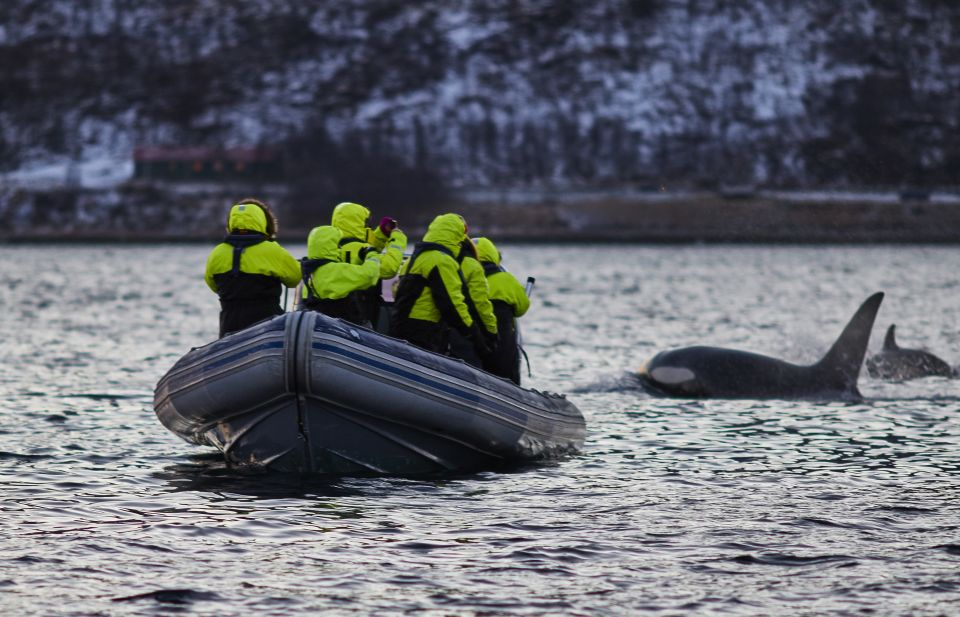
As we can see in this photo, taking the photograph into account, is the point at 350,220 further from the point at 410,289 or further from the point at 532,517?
the point at 532,517

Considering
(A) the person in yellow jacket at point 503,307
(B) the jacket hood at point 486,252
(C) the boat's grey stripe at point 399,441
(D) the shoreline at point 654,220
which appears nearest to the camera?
(C) the boat's grey stripe at point 399,441

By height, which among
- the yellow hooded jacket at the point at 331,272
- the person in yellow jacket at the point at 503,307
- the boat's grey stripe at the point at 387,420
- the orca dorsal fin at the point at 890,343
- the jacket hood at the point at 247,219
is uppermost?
the jacket hood at the point at 247,219

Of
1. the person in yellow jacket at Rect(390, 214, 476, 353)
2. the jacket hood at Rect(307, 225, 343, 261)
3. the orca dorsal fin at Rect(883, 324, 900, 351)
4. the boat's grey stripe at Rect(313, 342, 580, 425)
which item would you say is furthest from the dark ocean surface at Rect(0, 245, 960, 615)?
the jacket hood at Rect(307, 225, 343, 261)

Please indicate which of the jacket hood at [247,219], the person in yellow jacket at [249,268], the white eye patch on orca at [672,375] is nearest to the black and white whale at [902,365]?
the white eye patch on orca at [672,375]

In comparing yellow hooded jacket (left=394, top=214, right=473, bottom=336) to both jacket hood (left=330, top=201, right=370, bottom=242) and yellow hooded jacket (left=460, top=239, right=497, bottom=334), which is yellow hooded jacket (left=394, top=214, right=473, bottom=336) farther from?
jacket hood (left=330, top=201, right=370, bottom=242)

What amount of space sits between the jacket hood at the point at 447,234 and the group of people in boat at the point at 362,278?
0.04 feet

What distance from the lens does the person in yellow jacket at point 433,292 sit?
55.4ft

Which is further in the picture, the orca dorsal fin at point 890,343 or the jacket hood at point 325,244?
the orca dorsal fin at point 890,343

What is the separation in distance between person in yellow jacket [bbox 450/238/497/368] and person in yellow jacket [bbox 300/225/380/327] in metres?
1.00

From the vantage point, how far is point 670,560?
12617mm

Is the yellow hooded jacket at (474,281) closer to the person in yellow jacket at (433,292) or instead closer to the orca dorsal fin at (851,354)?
the person in yellow jacket at (433,292)

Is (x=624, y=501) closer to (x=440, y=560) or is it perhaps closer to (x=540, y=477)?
(x=540, y=477)

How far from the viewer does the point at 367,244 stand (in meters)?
17.3

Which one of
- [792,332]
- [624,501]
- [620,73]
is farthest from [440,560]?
[620,73]
